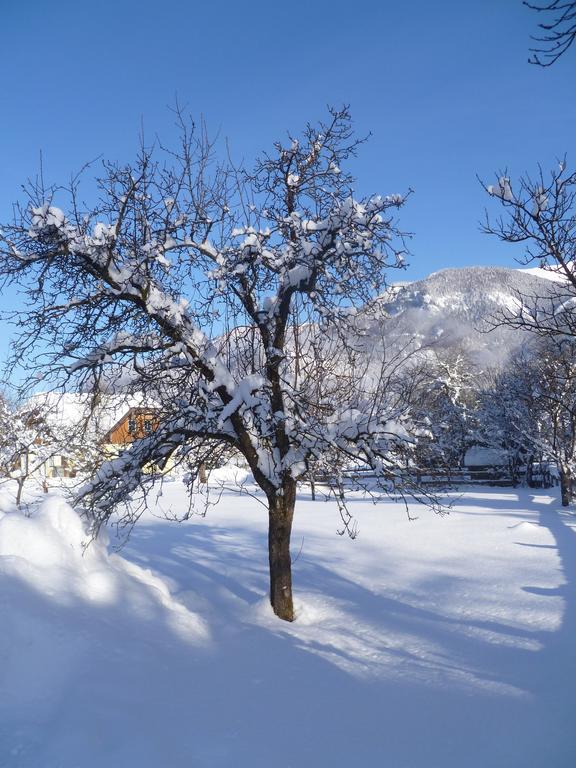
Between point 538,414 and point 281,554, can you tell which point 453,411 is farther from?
point 281,554

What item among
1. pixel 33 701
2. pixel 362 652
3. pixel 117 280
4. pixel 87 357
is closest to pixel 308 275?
pixel 117 280

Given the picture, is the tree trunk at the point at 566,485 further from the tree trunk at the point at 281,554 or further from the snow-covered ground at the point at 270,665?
the tree trunk at the point at 281,554

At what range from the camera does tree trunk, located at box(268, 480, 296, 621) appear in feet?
27.1

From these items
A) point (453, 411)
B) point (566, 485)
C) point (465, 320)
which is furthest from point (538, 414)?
point (465, 320)

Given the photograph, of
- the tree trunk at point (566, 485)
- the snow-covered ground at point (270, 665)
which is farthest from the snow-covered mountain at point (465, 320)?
the tree trunk at point (566, 485)

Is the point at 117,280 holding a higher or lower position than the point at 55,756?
higher

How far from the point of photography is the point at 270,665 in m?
6.66

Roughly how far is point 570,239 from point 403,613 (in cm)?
616

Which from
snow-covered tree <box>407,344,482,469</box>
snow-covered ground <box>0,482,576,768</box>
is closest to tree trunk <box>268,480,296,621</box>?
snow-covered ground <box>0,482,576,768</box>

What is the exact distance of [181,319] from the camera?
7.50 metres

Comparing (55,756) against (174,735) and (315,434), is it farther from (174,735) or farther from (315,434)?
A: (315,434)

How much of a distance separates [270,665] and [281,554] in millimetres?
1829

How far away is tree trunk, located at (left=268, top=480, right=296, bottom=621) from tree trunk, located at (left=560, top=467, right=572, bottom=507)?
19.2 m

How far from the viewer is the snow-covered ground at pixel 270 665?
179 inches
